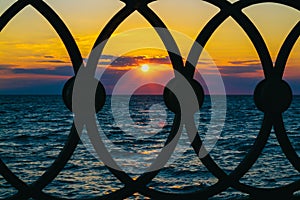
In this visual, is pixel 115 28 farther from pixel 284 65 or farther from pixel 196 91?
pixel 284 65

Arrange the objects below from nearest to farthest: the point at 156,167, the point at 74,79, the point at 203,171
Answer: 1. the point at 74,79
2. the point at 156,167
3. the point at 203,171

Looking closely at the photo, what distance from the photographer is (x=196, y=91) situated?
207cm

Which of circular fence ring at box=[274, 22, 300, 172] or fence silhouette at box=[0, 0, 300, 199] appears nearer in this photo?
fence silhouette at box=[0, 0, 300, 199]

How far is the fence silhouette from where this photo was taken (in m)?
2.01

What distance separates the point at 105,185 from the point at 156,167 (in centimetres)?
1611

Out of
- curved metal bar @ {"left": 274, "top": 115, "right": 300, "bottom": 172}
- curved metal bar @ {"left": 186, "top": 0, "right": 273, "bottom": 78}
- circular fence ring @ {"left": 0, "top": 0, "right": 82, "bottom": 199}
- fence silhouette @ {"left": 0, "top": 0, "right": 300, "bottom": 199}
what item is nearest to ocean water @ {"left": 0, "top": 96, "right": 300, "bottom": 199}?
curved metal bar @ {"left": 274, "top": 115, "right": 300, "bottom": 172}

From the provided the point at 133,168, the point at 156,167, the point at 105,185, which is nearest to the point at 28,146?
the point at 133,168

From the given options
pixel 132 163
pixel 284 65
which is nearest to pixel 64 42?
pixel 284 65

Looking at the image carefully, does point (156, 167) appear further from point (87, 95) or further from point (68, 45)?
point (68, 45)

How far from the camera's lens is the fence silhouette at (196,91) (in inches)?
79.2

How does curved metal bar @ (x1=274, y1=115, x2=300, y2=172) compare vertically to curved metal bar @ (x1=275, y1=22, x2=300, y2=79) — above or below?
below

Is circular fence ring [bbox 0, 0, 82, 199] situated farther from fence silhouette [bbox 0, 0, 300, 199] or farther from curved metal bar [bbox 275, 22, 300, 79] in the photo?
curved metal bar [bbox 275, 22, 300, 79]

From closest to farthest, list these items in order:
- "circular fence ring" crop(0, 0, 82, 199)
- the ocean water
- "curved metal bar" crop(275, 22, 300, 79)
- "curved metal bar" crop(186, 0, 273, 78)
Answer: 1. "circular fence ring" crop(0, 0, 82, 199)
2. "curved metal bar" crop(186, 0, 273, 78)
3. "curved metal bar" crop(275, 22, 300, 79)
4. the ocean water

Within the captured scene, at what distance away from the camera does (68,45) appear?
2.02 m
